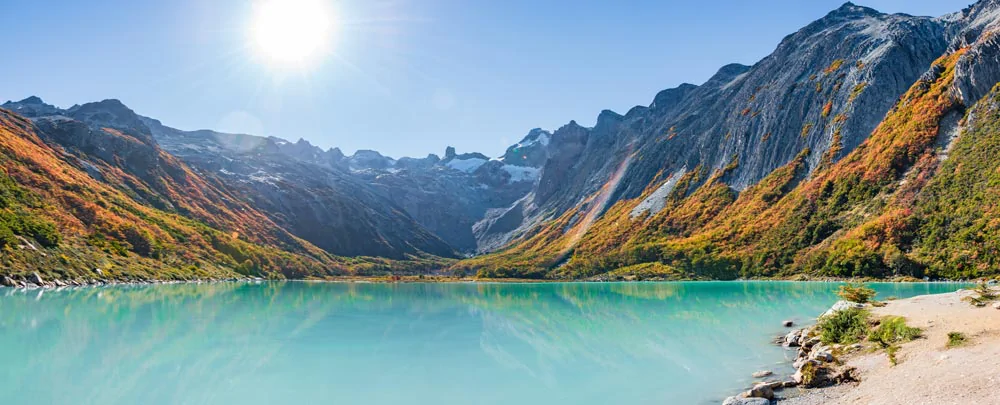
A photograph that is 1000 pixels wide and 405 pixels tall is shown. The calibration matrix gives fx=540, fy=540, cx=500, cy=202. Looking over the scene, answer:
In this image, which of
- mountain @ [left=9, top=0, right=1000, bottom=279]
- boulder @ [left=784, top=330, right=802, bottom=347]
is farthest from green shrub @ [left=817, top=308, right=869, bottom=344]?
mountain @ [left=9, top=0, right=1000, bottom=279]

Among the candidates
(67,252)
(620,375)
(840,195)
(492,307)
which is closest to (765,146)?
(840,195)

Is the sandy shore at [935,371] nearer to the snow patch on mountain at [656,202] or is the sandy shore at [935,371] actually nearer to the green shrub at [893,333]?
the green shrub at [893,333]

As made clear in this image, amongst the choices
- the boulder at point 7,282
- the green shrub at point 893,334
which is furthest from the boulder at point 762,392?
the boulder at point 7,282

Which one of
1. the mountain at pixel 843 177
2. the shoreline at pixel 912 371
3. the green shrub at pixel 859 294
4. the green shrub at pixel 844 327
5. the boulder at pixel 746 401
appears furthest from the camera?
the mountain at pixel 843 177

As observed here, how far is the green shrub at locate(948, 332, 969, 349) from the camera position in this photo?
18.5 metres

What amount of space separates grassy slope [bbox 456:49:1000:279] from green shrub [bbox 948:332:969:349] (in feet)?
228

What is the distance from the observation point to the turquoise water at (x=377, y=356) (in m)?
21.1

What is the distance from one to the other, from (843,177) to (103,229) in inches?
6403

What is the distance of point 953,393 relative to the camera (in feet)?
43.4

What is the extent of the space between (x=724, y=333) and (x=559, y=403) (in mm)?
19709

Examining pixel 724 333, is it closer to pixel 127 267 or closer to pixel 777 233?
pixel 777 233

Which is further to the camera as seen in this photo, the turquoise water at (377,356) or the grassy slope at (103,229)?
the grassy slope at (103,229)

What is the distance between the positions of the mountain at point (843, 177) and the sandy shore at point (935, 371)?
218 feet

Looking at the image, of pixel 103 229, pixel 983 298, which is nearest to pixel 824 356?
pixel 983 298
